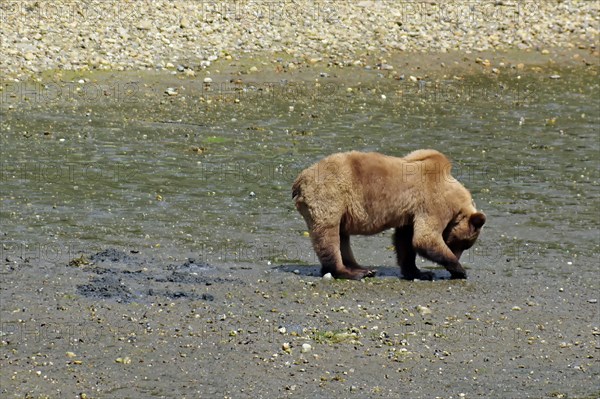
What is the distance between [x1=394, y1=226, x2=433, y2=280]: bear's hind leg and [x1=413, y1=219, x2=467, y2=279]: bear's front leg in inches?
5.3

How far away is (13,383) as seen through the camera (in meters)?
9.48

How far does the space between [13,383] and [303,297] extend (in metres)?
3.16

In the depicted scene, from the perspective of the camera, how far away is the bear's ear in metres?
12.8

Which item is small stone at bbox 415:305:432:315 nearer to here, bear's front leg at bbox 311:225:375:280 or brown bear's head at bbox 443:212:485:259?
bear's front leg at bbox 311:225:375:280

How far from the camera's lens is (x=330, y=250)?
1228 cm

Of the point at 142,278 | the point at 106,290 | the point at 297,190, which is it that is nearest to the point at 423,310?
the point at 297,190

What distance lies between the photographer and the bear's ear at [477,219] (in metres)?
12.8

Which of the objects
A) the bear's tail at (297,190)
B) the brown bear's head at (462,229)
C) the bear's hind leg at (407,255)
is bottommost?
the bear's hind leg at (407,255)

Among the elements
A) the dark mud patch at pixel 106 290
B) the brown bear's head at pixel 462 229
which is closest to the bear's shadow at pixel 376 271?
the brown bear's head at pixel 462 229

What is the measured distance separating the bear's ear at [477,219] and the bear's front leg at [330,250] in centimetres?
144

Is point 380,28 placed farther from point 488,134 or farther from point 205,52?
point 488,134

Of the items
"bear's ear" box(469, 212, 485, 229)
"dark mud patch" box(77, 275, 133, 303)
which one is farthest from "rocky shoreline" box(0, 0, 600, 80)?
"bear's ear" box(469, 212, 485, 229)

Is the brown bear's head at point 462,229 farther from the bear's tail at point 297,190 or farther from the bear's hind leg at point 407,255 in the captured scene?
the bear's tail at point 297,190

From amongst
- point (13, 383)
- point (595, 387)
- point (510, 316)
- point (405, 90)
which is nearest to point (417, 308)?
point (510, 316)
